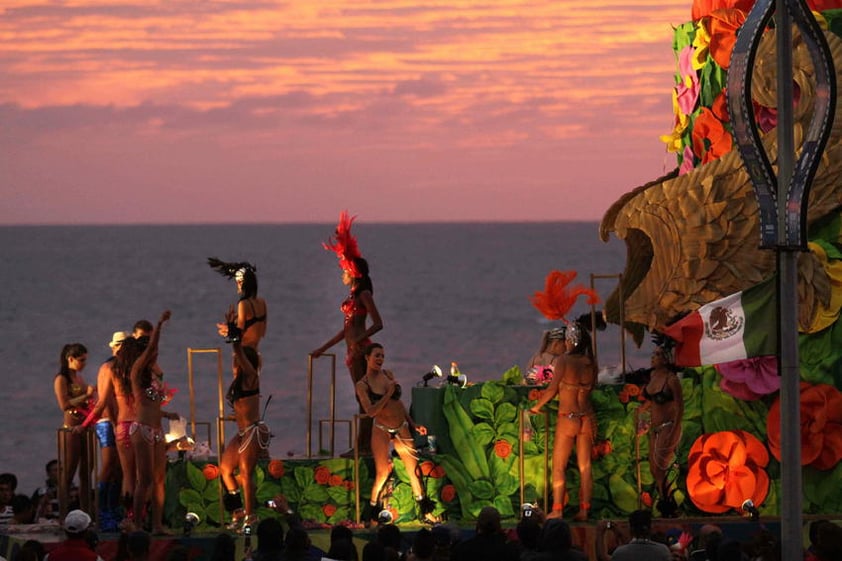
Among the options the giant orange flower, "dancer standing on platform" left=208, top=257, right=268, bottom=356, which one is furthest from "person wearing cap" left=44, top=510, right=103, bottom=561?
the giant orange flower

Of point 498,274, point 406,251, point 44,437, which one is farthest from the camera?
point 406,251

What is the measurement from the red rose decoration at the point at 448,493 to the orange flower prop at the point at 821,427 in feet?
10.4

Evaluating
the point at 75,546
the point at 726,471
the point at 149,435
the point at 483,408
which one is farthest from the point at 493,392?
the point at 75,546

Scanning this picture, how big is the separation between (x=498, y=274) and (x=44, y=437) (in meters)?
72.2

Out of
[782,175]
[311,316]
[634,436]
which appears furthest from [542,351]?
[311,316]

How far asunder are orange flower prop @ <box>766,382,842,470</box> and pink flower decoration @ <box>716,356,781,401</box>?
13.4 inches

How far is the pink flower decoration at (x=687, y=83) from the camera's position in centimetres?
2392

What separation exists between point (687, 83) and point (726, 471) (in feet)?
13.8

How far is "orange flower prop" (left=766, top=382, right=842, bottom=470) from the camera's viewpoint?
872 inches

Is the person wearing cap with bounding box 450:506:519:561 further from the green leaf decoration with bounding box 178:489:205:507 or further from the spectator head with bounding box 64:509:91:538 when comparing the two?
the green leaf decoration with bounding box 178:489:205:507

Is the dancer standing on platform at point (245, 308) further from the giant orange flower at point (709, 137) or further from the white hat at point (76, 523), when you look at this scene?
the giant orange flower at point (709, 137)

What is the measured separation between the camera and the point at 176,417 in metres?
22.2

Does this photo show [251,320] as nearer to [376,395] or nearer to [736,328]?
[376,395]

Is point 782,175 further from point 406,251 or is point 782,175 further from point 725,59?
point 406,251
